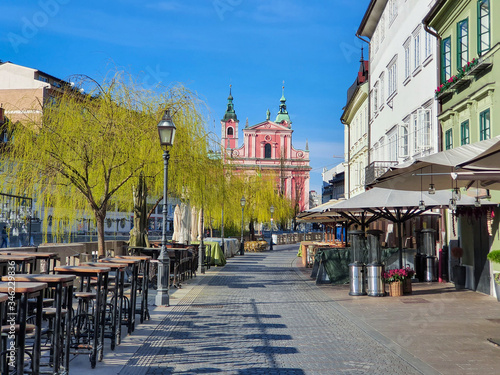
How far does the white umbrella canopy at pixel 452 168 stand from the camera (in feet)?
28.1

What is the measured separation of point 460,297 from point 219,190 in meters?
8.95

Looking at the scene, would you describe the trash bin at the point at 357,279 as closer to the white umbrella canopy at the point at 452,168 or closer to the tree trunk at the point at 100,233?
the white umbrella canopy at the point at 452,168

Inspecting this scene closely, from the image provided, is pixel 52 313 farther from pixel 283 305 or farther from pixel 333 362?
pixel 283 305

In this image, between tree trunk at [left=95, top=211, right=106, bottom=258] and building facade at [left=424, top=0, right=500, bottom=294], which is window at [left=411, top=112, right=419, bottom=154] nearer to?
building facade at [left=424, top=0, right=500, bottom=294]

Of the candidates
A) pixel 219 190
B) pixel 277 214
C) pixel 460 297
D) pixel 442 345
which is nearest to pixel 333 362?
pixel 442 345

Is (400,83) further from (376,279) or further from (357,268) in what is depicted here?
(376,279)

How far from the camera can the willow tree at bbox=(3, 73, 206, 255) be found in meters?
15.8

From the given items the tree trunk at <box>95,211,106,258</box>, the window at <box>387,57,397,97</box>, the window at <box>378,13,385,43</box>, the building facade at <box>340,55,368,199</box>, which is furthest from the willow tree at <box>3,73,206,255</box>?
the building facade at <box>340,55,368,199</box>

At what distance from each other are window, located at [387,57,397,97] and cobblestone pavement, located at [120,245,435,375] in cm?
1740

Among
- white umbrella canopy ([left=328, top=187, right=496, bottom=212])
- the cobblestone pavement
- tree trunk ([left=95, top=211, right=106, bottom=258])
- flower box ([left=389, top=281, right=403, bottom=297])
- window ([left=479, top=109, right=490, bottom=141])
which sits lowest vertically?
the cobblestone pavement

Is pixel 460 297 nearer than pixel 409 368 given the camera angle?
No

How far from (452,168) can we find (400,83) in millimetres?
19013

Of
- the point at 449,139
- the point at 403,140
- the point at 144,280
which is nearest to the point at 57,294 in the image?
the point at 144,280

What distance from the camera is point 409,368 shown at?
7.83 meters
